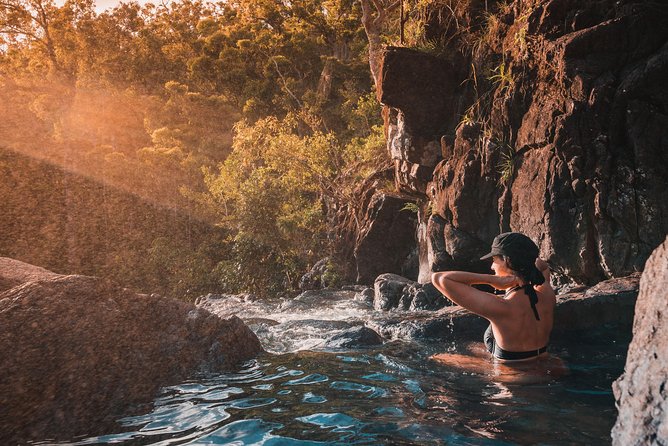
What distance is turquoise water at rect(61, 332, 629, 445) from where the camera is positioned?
3.81m

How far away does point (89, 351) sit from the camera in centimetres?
485

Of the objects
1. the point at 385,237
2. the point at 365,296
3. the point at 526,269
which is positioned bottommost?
the point at 365,296

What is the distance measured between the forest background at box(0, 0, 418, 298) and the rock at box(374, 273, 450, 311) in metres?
5.00

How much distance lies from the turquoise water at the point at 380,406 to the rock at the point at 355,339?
883 mm

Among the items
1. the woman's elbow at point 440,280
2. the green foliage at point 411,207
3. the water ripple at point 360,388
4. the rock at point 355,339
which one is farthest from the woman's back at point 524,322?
the green foliage at point 411,207

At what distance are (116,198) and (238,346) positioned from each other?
71.3ft

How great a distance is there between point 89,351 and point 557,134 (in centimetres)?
757

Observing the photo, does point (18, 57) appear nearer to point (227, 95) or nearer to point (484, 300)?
point (227, 95)

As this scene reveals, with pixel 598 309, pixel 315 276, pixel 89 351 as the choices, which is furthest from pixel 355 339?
pixel 315 276

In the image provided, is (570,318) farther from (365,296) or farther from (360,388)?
(365,296)

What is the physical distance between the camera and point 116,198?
1016 inches

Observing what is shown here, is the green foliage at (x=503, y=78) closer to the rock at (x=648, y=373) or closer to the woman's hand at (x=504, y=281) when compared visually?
the woman's hand at (x=504, y=281)

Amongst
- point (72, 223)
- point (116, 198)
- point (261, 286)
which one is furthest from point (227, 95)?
point (261, 286)

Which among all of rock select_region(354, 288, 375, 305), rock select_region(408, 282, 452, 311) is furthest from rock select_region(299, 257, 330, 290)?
rock select_region(408, 282, 452, 311)
